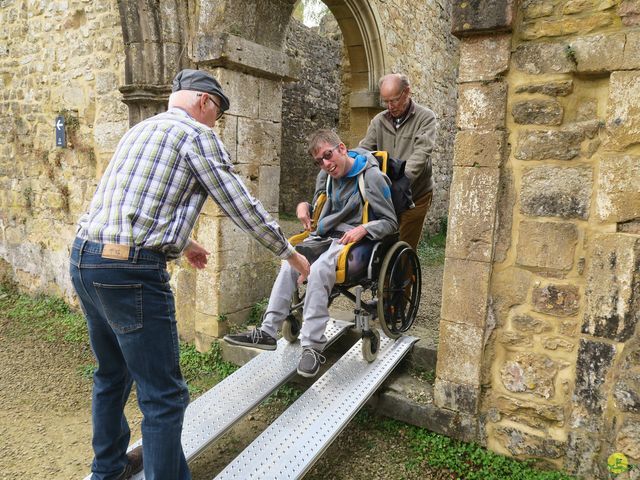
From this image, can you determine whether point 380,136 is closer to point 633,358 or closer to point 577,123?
point 577,123

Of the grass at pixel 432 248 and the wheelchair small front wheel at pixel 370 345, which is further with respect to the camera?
the grass at pixel 432 248

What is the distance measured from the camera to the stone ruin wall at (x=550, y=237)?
2260 millimetres

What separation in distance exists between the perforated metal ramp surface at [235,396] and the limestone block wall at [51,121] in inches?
103

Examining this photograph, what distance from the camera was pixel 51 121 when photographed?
5.17m

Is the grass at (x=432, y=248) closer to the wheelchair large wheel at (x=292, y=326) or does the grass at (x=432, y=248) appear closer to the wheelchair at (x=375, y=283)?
the wheelchair at (x=375, y=283)

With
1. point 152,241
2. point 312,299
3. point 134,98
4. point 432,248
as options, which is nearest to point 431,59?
point 432,248

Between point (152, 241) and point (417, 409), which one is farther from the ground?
point (152, 241)

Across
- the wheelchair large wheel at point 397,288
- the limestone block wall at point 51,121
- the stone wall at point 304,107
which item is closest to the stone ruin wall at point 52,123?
the limestone block wall at point 51,121

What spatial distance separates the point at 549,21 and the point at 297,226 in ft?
25.7

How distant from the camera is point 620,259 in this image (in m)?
2.27

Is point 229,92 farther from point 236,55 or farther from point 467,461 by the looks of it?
point 467,461

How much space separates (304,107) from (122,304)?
10.5 meters

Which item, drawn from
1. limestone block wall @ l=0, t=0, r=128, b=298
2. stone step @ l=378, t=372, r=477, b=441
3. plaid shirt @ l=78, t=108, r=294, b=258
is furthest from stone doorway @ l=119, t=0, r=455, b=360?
plaid shirt @ l=78, t=108, r=294, b=258

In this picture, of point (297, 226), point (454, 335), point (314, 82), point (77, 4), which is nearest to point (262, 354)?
point (454, 335)
